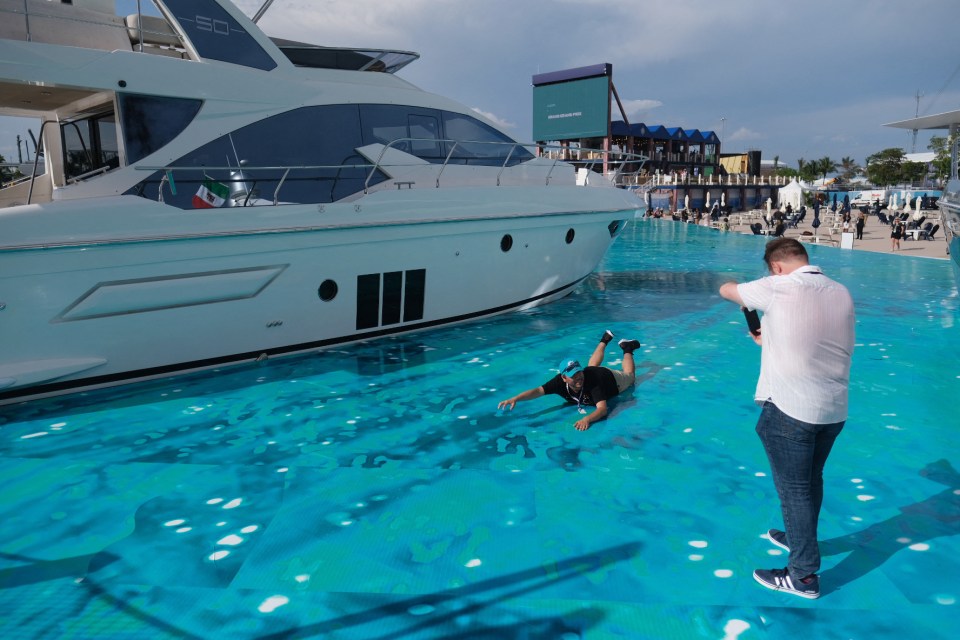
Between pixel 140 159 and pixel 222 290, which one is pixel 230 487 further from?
pixel 140 159

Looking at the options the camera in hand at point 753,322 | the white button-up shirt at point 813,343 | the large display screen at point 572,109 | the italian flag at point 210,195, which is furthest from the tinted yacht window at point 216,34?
the large display screen at point 572,109

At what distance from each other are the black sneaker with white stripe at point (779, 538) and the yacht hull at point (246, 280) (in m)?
5.21

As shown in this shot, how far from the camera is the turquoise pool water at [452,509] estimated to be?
3041 millimetres

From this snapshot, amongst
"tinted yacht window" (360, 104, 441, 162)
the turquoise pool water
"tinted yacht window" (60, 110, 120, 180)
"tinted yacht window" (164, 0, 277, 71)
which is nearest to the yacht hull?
→ the turquoise pool water

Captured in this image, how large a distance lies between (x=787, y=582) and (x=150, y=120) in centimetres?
714

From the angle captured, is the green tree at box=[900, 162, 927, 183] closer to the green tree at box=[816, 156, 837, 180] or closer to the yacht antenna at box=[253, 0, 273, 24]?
the green tree at box=[816, 156, 837, 180]

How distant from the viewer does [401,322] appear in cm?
812

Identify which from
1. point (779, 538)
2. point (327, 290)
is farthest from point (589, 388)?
point (327, 290)

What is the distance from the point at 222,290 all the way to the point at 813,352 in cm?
567

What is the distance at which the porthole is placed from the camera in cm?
718

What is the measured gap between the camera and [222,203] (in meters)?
6.59

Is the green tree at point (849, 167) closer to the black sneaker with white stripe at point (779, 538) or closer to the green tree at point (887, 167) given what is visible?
the green tree at point (887, 167)

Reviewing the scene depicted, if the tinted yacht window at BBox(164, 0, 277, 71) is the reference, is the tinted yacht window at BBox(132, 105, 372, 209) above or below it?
below

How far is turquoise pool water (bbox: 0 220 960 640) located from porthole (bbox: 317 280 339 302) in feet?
2.82
